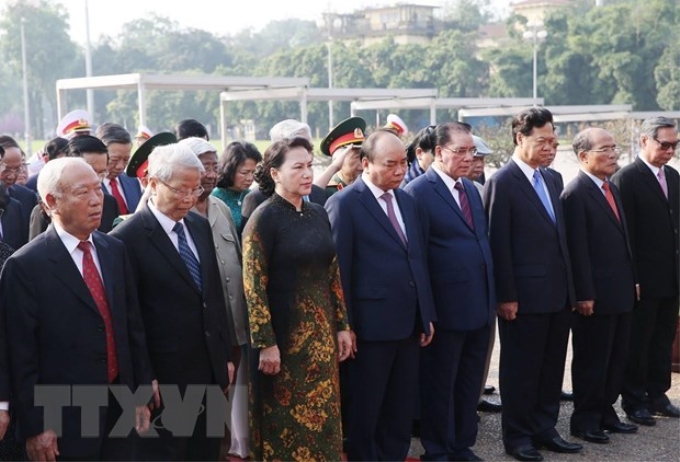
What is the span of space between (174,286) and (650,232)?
3.67 meters

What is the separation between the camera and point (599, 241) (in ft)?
20.0

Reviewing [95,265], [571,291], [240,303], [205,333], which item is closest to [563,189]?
[571,291]

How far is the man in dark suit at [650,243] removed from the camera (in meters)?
6.62

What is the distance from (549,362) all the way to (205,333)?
96.4 inches

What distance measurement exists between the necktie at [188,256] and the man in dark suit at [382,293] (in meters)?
0.92

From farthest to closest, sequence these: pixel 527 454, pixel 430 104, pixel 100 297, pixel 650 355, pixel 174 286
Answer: pixel 430 104, pixel 650 355, pixel 527 454, pixel 174 286, pixel 100 297

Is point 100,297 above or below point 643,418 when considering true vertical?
above

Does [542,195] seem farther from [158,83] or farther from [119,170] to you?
[158,83]

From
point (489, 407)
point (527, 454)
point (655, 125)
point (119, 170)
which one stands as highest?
point (655, 125)

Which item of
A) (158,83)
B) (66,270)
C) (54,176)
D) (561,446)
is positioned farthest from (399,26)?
(66,270)

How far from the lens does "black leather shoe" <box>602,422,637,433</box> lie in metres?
6.29

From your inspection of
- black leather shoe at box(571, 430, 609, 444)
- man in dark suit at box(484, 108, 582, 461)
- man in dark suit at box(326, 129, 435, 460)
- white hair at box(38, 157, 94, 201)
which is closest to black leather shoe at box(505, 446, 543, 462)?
man in dark suit at box(484, 108, 582, 461)

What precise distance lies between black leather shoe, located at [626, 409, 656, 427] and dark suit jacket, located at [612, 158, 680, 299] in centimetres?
78

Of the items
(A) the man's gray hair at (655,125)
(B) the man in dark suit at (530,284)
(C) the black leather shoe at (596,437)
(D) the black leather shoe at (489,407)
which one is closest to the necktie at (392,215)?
(B) the man in dark suit at (530,284)
